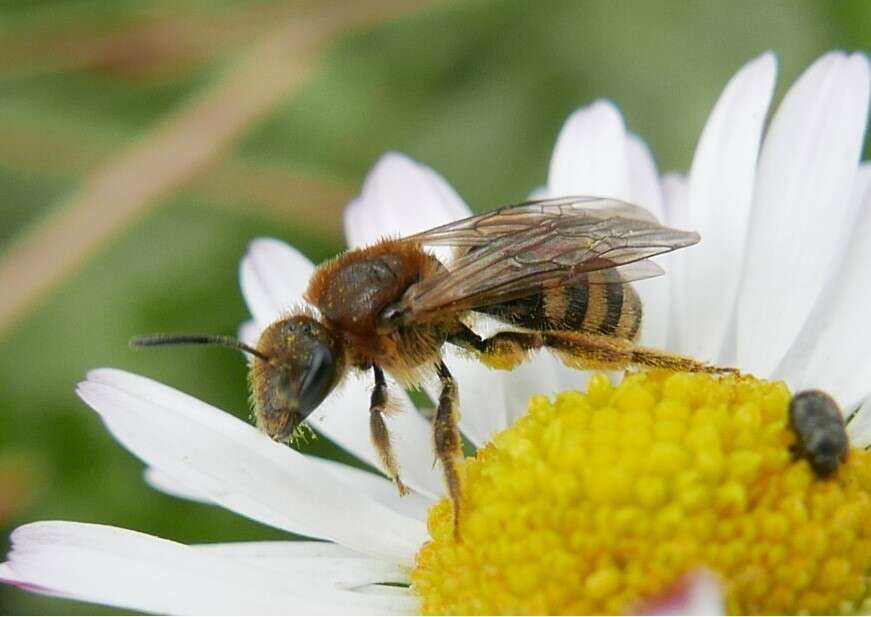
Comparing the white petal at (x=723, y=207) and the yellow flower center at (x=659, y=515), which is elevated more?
the white petal at (x=723, y=207)

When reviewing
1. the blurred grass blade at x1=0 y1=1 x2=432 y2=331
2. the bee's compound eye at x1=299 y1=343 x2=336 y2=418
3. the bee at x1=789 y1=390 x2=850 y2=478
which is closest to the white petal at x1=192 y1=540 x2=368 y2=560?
the bee's compound eye at x1=299 y1=343 x2=336 y2=418

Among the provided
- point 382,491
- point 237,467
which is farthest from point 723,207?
point 237,467

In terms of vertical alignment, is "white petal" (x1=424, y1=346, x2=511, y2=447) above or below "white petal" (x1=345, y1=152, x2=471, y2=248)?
below

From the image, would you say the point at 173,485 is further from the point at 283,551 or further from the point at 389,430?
the point at 389,430

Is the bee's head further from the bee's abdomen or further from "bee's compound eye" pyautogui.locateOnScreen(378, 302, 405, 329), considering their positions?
the bee's abdomen

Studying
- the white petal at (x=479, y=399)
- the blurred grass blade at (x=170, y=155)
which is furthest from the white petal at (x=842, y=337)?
the blurred grass blade at (x=170, y=155)

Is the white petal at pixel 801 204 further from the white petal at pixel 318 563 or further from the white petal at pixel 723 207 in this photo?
the white petal at pixel 318 563
